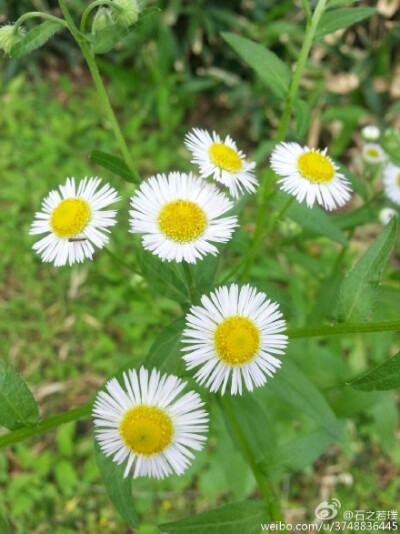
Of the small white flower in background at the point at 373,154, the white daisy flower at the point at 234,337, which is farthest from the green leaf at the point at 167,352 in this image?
the small white flower in background at the point at 373,154

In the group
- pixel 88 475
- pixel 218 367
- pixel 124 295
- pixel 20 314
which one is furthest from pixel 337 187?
pixel 20 314

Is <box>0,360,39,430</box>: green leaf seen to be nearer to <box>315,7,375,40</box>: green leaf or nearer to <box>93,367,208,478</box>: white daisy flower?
<box>93,367,208,478</box>: white daisy flower

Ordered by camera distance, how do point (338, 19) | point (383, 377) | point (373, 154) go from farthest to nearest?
point (373, 154), point (338, 19), point (383, 377)

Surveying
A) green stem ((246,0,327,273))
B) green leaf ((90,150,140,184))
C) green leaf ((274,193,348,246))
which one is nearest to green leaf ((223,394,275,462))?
green stem ((246,0,327,273))

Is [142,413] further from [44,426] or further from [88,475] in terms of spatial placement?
[88,475]

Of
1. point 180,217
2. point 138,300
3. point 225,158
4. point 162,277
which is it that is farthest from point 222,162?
point 138,300

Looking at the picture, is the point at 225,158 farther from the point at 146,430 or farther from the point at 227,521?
the point at 227,521
